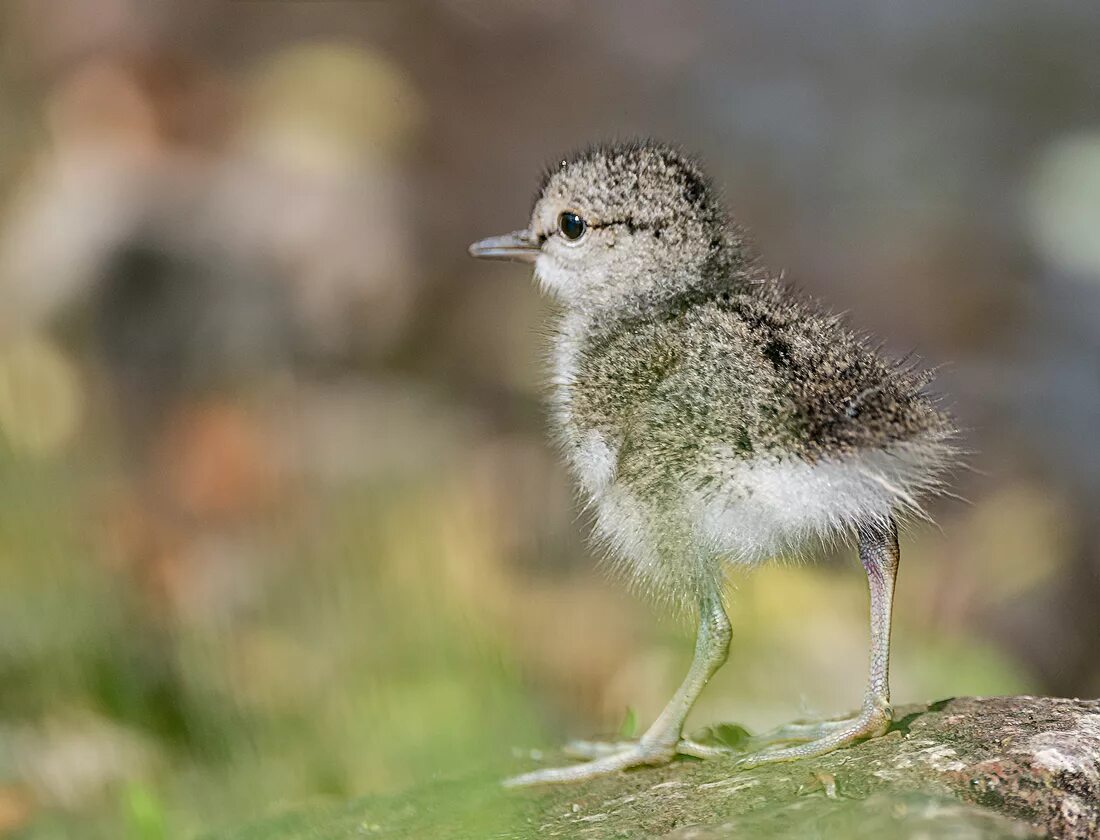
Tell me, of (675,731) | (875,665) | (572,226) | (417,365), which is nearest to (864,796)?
(875,665)

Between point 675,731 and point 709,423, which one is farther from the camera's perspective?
point 675,731

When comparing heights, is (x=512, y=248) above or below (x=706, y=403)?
above

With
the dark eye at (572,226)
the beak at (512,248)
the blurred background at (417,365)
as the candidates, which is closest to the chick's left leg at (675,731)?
the blurred background at (417,365)

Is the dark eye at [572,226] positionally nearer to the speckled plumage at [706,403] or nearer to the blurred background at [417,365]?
the speckled plumage at [706,403]

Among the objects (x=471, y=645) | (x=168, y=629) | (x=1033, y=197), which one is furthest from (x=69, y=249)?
(x=1033, y=197)

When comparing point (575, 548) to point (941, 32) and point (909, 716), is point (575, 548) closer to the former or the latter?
point (909, 716)

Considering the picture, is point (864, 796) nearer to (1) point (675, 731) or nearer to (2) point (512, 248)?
(1) point (675, 731)

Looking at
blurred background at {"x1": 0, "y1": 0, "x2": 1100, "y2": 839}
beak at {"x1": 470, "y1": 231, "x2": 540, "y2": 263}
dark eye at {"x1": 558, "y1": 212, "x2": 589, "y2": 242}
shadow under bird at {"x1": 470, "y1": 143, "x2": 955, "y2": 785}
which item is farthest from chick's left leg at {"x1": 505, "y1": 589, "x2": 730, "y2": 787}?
beak at {"x1": 470, "y1": 231, "x2": 540, "y2": 263}
